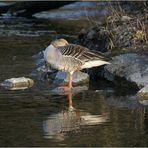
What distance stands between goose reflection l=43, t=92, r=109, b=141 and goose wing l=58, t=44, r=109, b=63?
220 centimetres

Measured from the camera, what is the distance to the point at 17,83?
13547 millimetres

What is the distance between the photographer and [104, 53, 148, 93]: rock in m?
13.2

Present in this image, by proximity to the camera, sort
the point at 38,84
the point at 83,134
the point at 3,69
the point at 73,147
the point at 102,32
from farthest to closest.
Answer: the point at 102,32 < the point at 3,69 < the point at 38,84 < the point at 83,134 < the point at 73,147

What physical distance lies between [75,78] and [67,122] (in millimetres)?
3837

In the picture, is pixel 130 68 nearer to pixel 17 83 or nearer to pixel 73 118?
pixel 17 83

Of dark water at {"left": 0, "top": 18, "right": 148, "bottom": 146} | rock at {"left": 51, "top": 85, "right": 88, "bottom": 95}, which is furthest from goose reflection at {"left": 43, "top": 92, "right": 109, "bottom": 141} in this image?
rock at {"left": 51, "top": 85, "right": 88, "bottom": 95}

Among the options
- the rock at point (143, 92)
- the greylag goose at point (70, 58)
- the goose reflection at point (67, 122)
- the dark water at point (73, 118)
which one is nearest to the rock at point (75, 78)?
the dark water at point (73, 118)

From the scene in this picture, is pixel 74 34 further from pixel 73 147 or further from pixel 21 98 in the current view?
pixel 73 147

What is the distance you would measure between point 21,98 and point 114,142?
144 inches

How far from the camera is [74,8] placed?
98.1 feet

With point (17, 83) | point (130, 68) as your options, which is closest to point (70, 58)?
point (17, 83)

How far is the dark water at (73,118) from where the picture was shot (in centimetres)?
919

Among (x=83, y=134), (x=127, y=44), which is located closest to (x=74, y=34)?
(x=127, y=44)

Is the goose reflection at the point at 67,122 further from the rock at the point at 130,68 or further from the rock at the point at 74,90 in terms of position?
the rock at the point at 130,68
